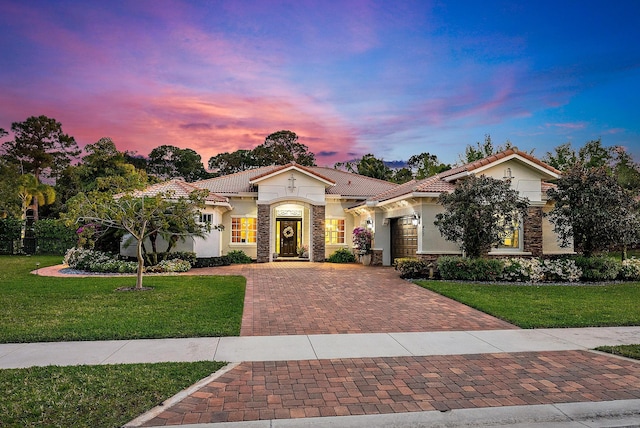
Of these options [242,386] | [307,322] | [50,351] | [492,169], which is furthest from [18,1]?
[492,169]

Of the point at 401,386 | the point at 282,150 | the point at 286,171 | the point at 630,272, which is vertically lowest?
the point at 401,386

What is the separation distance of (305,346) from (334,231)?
17.4m

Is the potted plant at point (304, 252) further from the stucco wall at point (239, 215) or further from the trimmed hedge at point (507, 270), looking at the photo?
the trimmed hedge at point (507, 270)

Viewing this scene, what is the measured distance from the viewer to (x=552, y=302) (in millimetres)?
10852

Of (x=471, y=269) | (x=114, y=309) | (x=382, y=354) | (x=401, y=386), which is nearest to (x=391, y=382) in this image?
(x=401, y=386)

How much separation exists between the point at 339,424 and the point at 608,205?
15.0m

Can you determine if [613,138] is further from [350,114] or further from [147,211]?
[147,211]

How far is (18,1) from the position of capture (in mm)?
13430

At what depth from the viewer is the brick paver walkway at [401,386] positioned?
447 centimetres

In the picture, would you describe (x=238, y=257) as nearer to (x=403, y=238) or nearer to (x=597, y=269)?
(x=403, y=238)

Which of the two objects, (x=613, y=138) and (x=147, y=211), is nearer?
(x=147, y=211)

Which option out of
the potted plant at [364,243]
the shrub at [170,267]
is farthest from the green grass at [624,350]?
the shrub at [170,267]

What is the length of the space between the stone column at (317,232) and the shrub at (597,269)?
11.8 meters

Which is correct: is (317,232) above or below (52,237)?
above
